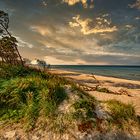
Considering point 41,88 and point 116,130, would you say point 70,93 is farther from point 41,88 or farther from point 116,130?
point 116,130

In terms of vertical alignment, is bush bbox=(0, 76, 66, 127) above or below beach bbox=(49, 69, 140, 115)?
above

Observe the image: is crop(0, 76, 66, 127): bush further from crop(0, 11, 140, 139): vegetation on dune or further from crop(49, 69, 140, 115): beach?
crop(49, 69, 140, 115): beach

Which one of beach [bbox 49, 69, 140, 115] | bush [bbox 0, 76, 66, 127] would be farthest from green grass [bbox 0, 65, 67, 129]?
beach [bbox 49, 69, 140, 115]

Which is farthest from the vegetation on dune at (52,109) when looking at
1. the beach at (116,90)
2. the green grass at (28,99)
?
the beach at (116,90)

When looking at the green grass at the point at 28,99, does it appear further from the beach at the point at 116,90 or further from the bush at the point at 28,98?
the beach at the point at 116,90

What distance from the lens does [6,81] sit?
290 inches

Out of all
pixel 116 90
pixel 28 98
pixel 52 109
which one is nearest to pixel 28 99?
pixel 28 98

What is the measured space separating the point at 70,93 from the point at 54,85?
24.9 inches

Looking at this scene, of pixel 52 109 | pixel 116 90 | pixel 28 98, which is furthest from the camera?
pixel 116 90

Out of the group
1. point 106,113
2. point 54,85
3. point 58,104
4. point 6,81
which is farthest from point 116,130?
point 6,81

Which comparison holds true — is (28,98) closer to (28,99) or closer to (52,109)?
(28,99)

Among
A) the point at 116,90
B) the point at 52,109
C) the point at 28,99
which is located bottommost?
the point at 116,90

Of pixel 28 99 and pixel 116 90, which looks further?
pixel 116 90

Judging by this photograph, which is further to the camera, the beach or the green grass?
the beach
